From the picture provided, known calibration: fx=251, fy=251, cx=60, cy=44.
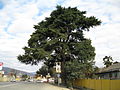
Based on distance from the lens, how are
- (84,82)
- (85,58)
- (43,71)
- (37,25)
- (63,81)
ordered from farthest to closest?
(43,71), (37,25), (63,81), (85,58), (84,82)

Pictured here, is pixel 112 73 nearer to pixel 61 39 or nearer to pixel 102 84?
pixel 61 39

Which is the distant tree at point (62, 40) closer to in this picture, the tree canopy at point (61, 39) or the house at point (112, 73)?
the tree canopy at point (61, 39)

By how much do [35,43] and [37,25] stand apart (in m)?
5.24

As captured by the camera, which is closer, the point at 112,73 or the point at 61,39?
the point at 61,39

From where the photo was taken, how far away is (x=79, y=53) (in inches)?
1885

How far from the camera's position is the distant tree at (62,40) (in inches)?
1865

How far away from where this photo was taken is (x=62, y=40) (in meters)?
48.8

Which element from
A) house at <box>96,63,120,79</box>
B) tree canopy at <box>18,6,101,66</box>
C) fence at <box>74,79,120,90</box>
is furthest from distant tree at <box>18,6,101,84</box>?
fence at <box>74,79,120,90</box>

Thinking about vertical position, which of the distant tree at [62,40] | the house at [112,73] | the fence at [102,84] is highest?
the distant tree at [62,40]

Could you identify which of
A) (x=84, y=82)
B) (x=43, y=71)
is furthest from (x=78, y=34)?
(x=43, y=71)

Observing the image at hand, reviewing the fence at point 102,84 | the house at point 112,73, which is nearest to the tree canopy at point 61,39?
the house at point 112,73

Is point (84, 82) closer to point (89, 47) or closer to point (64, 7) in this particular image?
point (89, 47)

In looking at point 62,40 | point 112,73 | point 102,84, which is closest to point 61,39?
point 62,40

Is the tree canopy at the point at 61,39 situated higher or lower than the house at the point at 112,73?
higher
